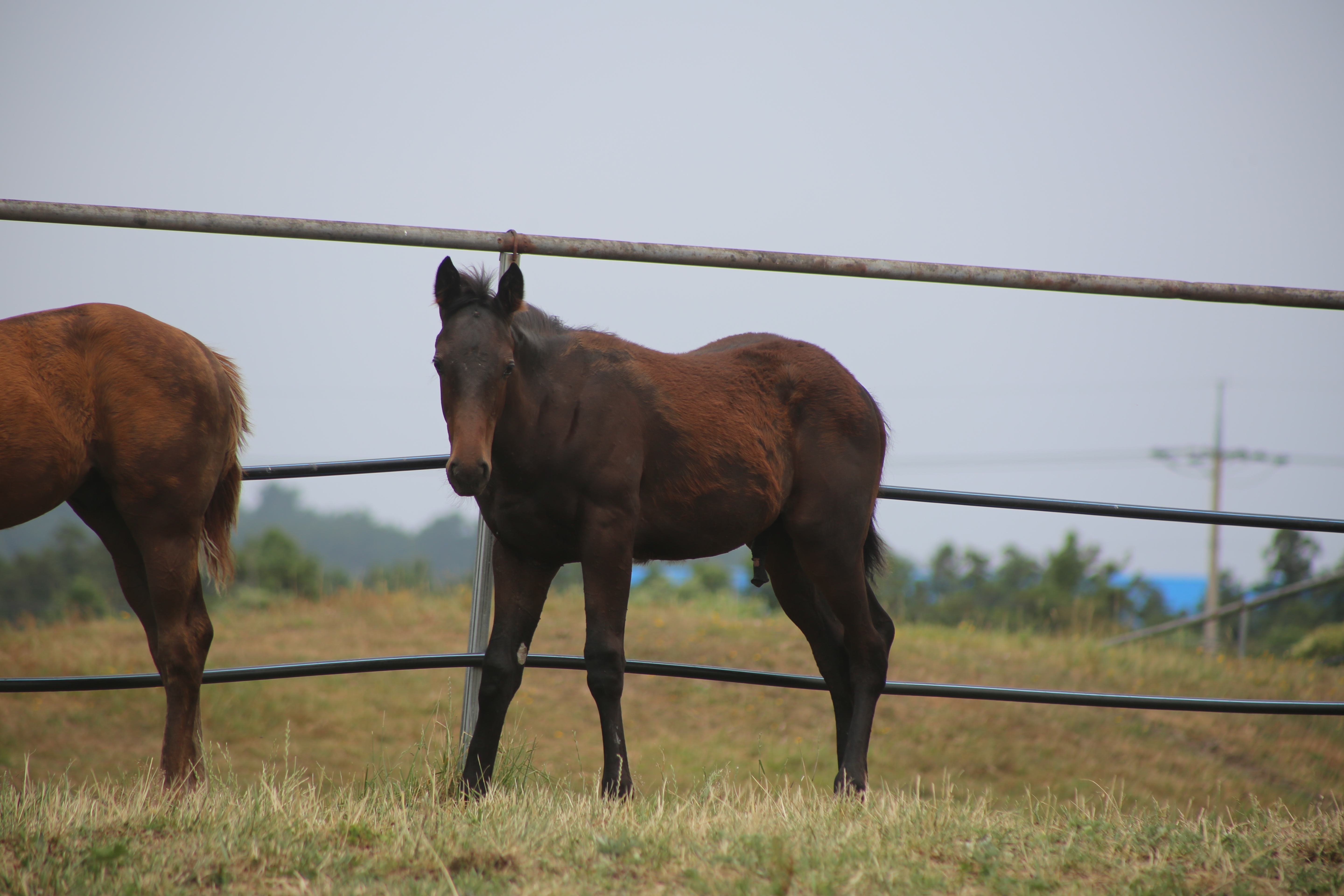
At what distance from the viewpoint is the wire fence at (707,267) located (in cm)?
350

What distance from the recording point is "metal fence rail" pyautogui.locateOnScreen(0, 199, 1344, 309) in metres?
3.55

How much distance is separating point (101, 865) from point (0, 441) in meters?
1.54

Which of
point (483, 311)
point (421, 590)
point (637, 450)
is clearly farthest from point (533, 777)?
point (421, 590)

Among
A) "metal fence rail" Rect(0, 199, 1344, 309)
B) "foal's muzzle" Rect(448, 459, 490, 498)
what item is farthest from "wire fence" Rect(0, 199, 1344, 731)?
"foal's muzzle" Rect(448, 459, 490, 498)

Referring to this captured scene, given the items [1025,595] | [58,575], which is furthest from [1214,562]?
[58,575]

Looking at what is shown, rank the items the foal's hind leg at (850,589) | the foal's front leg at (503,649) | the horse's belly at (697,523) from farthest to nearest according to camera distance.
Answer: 1. the foal's hind leg at (850,589)
2. the horse's belly at (697,523)
3. the foal's front leg at (503,649)

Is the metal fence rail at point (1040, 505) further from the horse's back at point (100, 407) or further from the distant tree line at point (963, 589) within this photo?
the distant tree line at point (963, 589)

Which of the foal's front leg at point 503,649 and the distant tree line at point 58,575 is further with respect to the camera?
the distant tree line at point 58,575

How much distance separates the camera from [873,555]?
14.0ft

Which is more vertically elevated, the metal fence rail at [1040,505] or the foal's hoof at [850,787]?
the metal fence rail at [1040,505]

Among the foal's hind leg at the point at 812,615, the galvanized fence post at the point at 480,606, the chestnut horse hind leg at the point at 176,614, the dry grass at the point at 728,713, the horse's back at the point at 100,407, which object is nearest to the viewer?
the horse's back at the point at 100,407

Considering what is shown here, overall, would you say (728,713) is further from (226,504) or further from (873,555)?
(226,504)

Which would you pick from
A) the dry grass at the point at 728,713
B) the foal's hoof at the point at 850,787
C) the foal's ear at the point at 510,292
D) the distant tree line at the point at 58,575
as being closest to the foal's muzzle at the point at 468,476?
the foal's ear at the point at 510,292

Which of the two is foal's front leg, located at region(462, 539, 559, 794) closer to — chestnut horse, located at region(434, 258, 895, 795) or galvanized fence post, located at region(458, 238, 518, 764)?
chestnut horse, located at region(434, 258, 895, 795)
